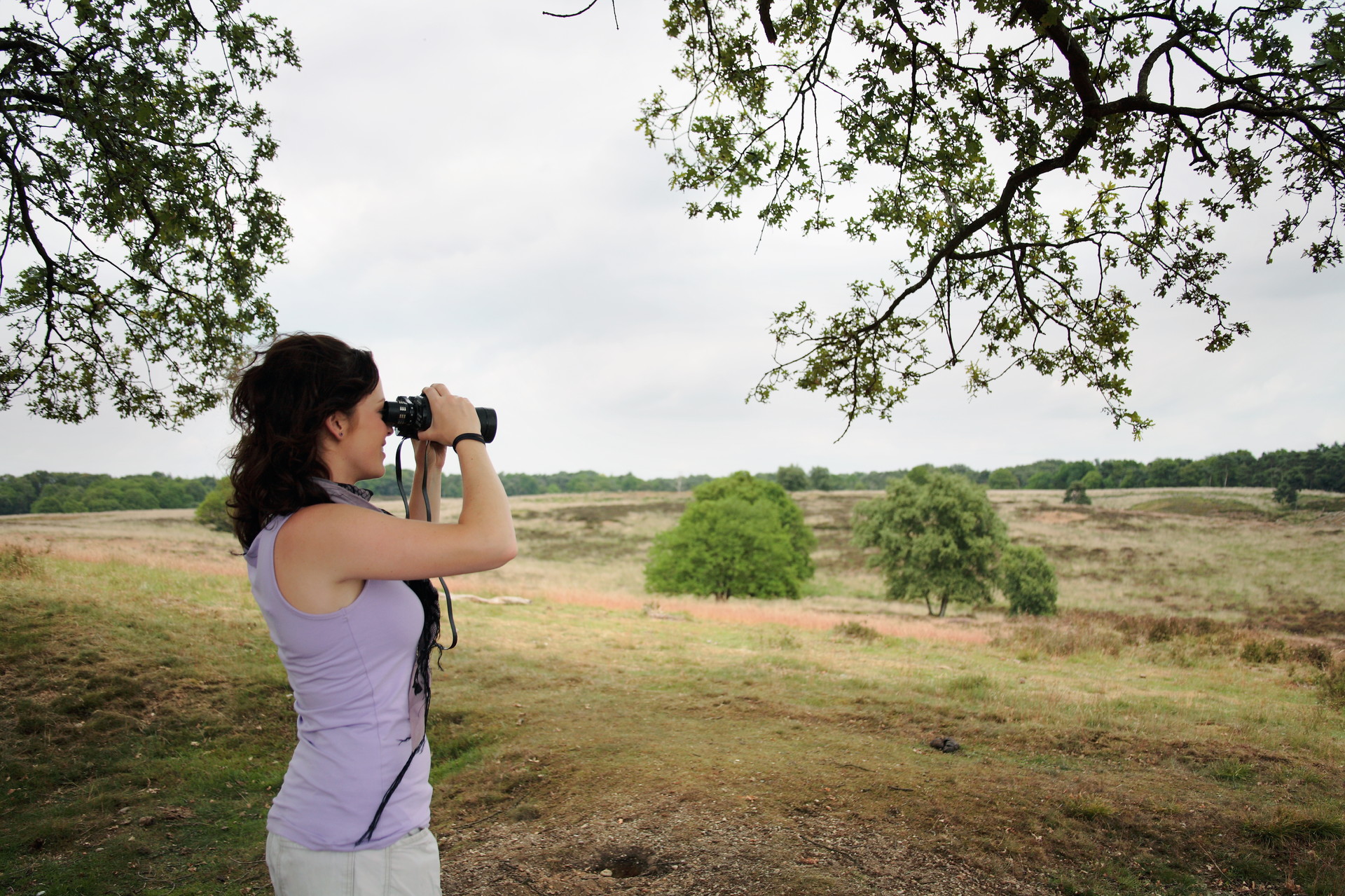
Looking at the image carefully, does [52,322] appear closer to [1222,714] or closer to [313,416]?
[313,416]

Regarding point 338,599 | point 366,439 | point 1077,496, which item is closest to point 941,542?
point 366,439

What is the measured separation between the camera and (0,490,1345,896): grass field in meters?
5.15

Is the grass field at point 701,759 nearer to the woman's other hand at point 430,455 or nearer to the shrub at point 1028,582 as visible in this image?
the woman's other hand at point 430,455

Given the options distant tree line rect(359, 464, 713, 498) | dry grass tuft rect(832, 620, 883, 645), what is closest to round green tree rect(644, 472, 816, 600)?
dry grass tuft rect(832, 620, 883, 645)

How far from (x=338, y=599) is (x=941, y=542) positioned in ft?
109

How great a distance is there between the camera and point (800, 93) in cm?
815

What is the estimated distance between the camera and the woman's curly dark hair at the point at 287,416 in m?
1.71

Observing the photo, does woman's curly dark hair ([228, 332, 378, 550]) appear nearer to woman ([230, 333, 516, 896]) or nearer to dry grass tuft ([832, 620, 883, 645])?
woman ([230, 333, 516, 896])

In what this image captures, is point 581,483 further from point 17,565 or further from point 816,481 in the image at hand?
point 17,565

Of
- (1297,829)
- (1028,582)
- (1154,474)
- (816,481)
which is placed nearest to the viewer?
(1297,829)

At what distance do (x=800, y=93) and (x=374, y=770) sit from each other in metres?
8.20

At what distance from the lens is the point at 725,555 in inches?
1459

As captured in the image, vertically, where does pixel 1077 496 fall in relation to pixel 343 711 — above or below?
below

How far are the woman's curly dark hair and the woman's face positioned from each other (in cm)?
4
